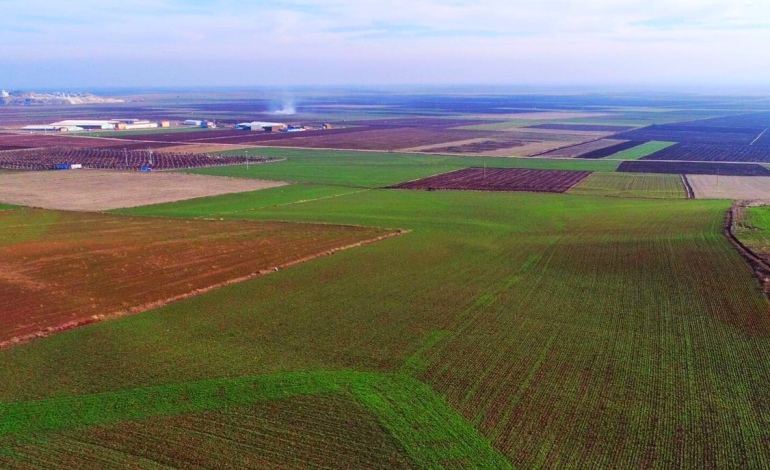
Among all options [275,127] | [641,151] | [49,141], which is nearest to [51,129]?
[49,141]

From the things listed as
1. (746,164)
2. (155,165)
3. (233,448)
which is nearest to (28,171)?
(155,165)

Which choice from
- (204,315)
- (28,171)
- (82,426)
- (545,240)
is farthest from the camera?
(28,171)

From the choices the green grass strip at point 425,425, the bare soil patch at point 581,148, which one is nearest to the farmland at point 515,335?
the green grass strip at point 425,425

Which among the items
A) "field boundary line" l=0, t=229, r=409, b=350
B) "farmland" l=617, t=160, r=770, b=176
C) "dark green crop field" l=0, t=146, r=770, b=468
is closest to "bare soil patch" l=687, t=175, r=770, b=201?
"farmland" l=617, t=160, r=770, b=176

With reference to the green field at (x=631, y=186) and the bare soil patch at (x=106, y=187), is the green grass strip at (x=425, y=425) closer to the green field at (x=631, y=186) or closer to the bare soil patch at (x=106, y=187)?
the bare soil patch at (x=106, y=187)

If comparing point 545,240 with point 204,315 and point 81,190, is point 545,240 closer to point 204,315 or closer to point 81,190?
point 204,315

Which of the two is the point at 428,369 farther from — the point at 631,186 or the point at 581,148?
the point at 581,148
